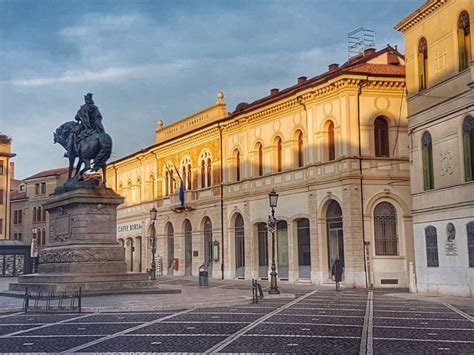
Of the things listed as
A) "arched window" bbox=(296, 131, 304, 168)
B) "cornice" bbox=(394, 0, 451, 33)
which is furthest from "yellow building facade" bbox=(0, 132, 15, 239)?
"cornice" bbox=(394, 0, 451, 33)

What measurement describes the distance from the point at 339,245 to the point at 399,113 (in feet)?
27.1

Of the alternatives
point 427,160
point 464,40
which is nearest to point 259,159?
point 427,160

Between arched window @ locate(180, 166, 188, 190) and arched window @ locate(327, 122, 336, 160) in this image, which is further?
arched window @ locate(180, 166, 188, 190)

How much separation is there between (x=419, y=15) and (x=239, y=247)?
22352 millimetres

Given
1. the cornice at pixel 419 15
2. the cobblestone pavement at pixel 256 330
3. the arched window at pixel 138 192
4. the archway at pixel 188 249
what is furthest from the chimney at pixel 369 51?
the arched window at pixel 138 192

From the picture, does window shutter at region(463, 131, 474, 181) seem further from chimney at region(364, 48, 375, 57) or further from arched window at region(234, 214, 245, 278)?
arched window at region(234, 214, 245, 278)

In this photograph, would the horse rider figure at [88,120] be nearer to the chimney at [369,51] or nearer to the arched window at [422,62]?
the arched window at [422,62]

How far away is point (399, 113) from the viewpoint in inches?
1523

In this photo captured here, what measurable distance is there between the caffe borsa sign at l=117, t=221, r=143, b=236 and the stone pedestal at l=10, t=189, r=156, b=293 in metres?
35.2

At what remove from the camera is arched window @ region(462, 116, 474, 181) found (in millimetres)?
27020

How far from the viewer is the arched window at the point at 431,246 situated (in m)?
29.4

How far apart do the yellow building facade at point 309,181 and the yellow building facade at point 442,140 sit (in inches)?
242

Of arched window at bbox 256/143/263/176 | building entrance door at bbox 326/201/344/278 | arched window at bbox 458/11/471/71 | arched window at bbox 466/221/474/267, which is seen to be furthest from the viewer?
arched window at bbox 256/143/263/176

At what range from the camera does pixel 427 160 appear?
30359mm
